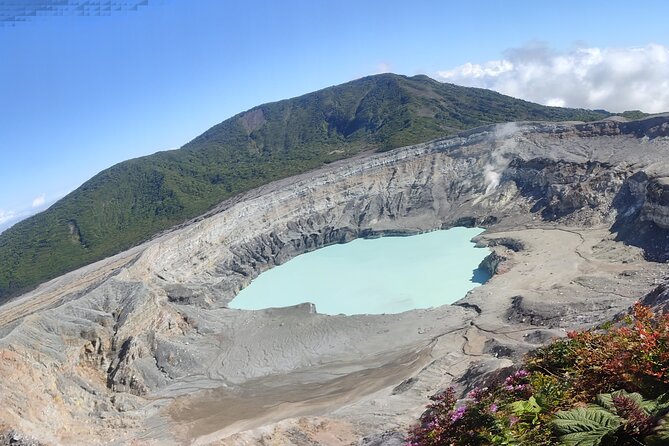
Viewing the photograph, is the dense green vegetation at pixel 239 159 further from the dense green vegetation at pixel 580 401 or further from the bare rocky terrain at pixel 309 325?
the dense green vegetation at pixel 580 401

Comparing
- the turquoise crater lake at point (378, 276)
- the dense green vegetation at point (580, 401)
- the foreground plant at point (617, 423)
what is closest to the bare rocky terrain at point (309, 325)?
the turquoise crater lake at point (378, 276)

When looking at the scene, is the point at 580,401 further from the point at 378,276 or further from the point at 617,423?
the point at 378,276

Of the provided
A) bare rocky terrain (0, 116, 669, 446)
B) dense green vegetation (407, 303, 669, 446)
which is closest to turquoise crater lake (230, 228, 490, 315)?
bare rocky terrain (0, 116, 669, 446)

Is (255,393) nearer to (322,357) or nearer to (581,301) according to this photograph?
(322,357)

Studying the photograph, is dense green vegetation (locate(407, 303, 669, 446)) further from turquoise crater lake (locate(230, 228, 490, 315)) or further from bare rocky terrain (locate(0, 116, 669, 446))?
turquoise crater lake (locate(230, 228, 490, 315))

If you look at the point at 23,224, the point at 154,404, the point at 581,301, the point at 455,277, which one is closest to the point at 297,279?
the point at 455,277

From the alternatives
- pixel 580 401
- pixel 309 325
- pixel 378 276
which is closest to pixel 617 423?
pixel 580 401
